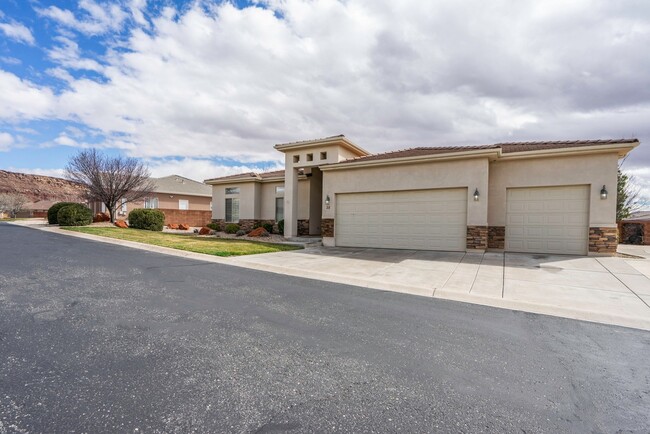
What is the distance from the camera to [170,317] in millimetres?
4562

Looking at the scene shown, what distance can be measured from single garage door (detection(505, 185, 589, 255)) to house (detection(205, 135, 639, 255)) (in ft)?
0.10

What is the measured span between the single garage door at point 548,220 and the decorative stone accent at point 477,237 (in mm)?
1386

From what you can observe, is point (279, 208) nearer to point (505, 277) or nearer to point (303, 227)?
point (303, 227)

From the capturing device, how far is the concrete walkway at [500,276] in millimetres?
5547

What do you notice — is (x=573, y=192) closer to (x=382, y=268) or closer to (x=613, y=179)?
(x=613, y=179)

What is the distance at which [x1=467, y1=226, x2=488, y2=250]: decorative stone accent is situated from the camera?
37.9 ft

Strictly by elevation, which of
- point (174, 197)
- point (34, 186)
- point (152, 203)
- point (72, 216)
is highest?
point (34, 186)

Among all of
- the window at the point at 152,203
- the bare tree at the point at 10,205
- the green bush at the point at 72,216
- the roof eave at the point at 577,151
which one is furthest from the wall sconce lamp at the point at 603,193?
the bare tree at the point at 10,205

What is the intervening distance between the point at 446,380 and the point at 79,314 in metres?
4.90

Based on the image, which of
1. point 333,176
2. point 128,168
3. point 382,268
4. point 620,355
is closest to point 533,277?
point 382,268

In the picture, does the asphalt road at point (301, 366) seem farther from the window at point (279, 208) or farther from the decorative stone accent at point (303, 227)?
the window at point (279, 208)

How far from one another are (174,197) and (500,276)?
108ft

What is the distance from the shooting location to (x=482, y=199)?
11539 mm

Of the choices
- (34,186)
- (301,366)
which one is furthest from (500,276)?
(34,186)
